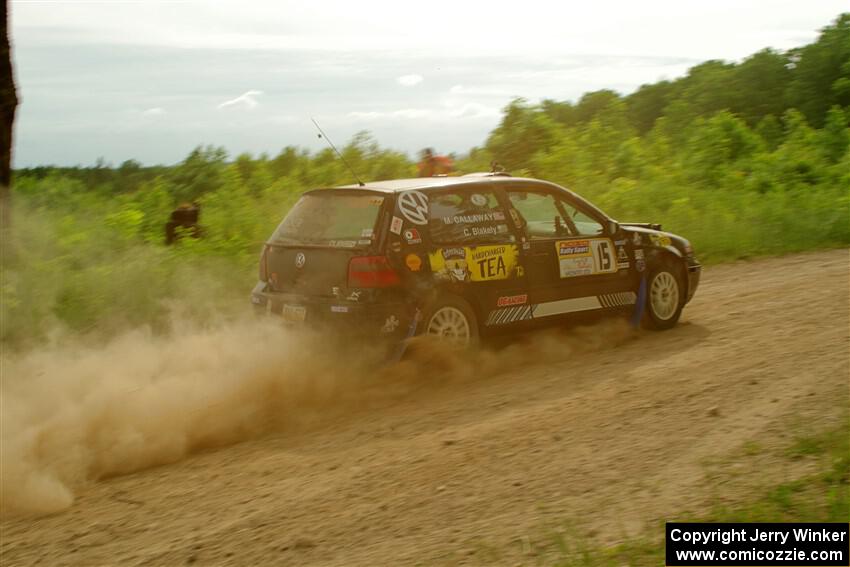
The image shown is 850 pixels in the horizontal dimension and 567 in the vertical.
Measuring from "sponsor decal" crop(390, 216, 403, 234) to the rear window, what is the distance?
0.47 feet

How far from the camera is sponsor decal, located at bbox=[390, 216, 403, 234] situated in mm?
7488

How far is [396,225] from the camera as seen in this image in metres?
7.52

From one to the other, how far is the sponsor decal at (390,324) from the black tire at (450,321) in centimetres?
23

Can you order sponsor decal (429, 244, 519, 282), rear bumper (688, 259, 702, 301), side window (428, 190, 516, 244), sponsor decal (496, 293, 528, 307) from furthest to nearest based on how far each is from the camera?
1. rear bumper (688, 259, 702, 301)
2. sponsor decal (496, 293, 528, 307)
3. side window (428, 190, 516, 244)
4. sponsor decal (429, 244, 519, 282)

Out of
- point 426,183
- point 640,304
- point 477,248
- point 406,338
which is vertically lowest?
point 640,304

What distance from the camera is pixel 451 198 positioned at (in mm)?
7980

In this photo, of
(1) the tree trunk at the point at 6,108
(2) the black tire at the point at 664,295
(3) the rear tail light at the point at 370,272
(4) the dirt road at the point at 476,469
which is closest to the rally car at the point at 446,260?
(3) the rear tail light at the point at 370,272

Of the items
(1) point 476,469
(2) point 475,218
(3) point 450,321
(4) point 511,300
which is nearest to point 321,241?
(3) point 450,321

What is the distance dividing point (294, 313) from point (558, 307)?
2.38 meters

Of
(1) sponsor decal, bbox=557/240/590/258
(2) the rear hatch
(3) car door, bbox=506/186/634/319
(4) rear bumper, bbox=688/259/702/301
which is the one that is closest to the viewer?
(2) the rear hatch

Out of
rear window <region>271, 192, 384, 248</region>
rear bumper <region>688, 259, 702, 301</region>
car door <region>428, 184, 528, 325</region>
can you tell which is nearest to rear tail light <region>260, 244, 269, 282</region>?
rear window <region>271, 192, 384, 248</region>

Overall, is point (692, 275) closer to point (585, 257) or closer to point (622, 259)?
point (622, 259)

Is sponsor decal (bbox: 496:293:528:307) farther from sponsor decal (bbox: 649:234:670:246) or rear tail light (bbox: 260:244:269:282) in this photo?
rear tail light (bbox: 260:244:269:282)

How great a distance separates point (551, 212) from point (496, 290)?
107 cm
